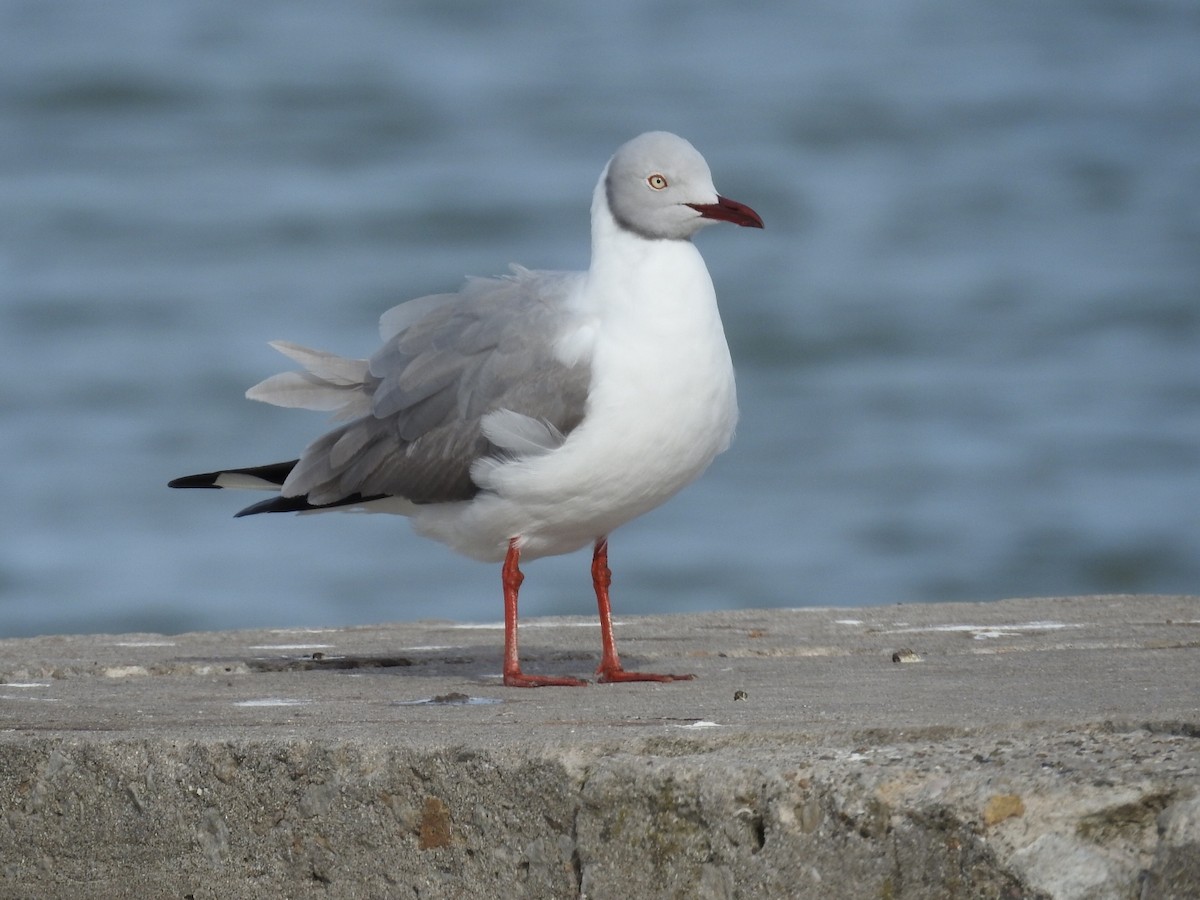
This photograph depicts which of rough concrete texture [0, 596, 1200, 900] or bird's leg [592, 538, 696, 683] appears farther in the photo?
bird's leg [592, 538, 696, 683]

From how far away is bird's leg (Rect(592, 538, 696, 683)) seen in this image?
165 inches

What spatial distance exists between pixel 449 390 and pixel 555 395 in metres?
0.37

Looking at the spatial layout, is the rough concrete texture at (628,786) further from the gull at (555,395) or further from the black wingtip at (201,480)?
the black wingtip at (201,480)

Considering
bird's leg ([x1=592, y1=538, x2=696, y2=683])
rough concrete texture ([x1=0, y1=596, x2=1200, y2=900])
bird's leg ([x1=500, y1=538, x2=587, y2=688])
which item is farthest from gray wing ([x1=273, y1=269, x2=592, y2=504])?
rough concrete texture ([x1=0, y1=596, x2=1200, y2=900])

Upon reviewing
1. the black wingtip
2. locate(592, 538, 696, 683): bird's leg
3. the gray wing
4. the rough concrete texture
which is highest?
the gray wing

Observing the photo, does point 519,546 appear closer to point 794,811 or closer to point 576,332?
point 576,332

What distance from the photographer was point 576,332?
14.4ft

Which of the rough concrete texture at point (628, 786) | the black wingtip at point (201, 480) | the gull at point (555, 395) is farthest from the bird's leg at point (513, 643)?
the black wingtip at point (201, 480)

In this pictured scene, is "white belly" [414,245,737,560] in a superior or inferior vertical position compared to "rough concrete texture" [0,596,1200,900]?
superior

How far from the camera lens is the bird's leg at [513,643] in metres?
4.20

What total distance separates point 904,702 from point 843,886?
0.80 m

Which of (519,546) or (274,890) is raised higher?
(519,546)

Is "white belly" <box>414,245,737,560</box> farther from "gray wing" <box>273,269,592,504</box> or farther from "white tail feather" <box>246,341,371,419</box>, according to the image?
"white tail feather" <box>246,341,371,419</box>

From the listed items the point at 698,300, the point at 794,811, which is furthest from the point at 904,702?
the point at 698,300
